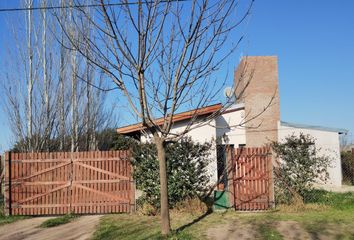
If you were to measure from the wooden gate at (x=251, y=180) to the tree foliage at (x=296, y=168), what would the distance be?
0.99ft

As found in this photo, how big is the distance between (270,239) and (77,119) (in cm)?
1436

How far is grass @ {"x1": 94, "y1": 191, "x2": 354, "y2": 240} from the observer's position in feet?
27.0

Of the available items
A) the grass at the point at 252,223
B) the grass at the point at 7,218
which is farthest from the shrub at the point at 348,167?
the grass at the point at 7,218

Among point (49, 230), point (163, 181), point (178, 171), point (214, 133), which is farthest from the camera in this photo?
point (214, 133)

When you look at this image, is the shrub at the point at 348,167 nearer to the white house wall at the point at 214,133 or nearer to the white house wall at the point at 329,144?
the white house wall at the point at 329,144

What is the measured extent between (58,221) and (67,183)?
1.40m

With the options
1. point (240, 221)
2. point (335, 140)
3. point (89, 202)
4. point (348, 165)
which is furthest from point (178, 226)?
point (335, 140)

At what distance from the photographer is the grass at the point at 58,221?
403 inches

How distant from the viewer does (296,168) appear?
11.1 m

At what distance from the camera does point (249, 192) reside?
11.1 m

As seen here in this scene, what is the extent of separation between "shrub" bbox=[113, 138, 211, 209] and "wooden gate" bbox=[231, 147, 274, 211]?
85 cm

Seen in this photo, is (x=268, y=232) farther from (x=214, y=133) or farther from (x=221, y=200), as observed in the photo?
(x=214, y=133)

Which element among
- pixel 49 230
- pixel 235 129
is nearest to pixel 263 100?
pixel 235 129

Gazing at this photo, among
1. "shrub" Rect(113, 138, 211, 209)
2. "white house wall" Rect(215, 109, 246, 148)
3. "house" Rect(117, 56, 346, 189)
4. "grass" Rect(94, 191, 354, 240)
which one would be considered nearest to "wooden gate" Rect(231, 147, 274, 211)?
"grass" Rect(94, 191, 354, 240)
